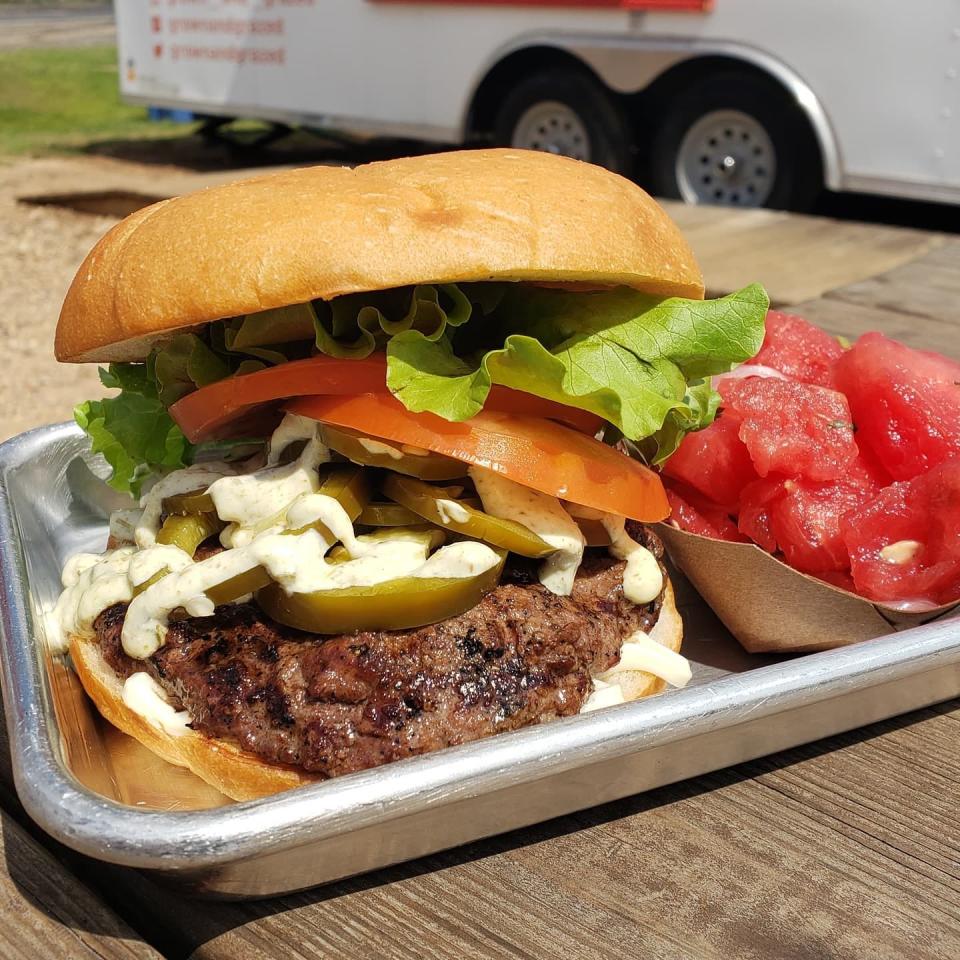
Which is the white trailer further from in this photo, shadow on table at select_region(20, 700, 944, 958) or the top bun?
shadow on table at select_region(20, 700, 944, 958)

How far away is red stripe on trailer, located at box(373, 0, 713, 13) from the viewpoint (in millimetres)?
6660

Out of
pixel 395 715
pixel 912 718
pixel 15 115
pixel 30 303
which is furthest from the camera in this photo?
pixel 15 115

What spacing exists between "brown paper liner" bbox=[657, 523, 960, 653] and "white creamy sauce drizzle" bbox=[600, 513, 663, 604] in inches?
5.1

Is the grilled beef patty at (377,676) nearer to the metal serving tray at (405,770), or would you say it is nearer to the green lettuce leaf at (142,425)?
the metal serving tray at (405,770)

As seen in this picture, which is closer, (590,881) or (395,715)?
(590,881)

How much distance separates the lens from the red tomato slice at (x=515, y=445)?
166cm

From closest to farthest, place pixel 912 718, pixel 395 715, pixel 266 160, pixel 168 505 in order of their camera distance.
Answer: pixel 395 715 < pixel 912 718 < pixel 168 505 < pixel 266 160

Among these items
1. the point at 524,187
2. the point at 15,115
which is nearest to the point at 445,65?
the point at 524,187

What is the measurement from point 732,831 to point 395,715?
→ 0.44 meters

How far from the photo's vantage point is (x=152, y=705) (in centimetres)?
165

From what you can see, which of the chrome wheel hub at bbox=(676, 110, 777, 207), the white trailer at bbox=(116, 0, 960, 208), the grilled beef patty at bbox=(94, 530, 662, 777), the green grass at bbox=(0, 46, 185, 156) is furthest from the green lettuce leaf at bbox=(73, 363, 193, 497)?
the green grass at bbox=(0, 46, 185, 156)

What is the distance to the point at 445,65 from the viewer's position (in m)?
7.96

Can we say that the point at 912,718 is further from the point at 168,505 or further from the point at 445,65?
the point at 445,65

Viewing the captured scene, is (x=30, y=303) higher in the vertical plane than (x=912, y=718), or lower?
lower
